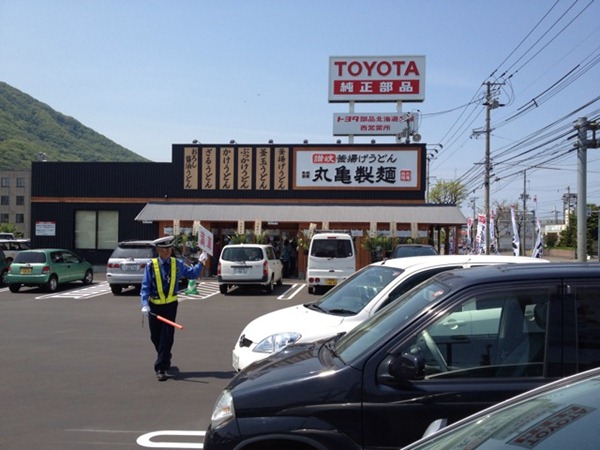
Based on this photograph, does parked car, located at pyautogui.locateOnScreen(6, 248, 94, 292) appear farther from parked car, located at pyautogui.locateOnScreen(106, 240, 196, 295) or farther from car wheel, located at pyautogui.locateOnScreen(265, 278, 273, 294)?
car wheel, located at pyautogui.locateOnScreen(265, 278, 273, 294)

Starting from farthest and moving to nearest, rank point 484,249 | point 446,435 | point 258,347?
point 484,249, point 258,347, point 446,435

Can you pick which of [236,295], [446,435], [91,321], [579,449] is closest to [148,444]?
[446,435]

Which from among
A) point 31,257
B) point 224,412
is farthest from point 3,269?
point 224,412

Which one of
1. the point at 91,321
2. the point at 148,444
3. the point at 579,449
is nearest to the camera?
the point at 579,449

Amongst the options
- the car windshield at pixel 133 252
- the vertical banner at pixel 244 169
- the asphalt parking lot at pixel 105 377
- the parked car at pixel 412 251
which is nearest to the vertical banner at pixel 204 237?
the asphalt parking lot at pixel 105 377

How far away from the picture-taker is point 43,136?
138 metres

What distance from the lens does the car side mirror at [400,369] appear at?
3.44 m

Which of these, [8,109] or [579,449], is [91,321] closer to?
[579,449]

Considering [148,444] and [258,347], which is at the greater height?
[258,347]

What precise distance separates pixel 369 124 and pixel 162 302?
28.6m

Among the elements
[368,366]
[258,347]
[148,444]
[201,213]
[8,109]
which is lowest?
[148,444]

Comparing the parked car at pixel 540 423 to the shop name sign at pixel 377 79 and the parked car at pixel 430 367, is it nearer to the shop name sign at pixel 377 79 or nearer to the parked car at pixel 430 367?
the parked car at pixel 430 367

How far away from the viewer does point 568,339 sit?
363 cm

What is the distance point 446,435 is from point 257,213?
1059 inches
